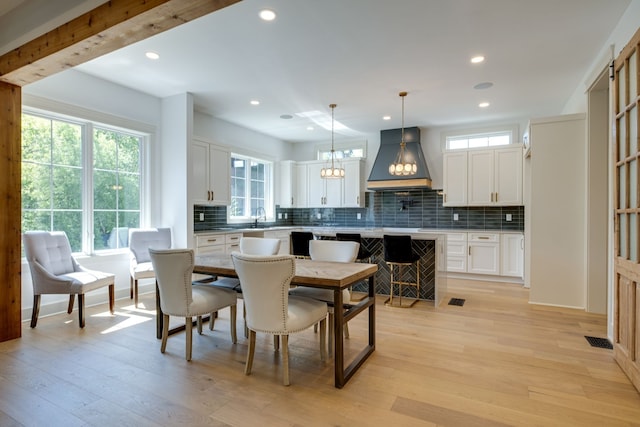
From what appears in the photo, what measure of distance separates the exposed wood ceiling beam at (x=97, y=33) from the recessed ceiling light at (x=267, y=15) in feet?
2.83

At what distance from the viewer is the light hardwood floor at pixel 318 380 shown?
1.91 meters

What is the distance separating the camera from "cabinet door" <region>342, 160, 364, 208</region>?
696cm

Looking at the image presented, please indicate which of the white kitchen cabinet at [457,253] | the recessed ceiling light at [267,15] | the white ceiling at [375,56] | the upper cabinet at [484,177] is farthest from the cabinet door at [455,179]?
the recessed ceiling light at [267,15]

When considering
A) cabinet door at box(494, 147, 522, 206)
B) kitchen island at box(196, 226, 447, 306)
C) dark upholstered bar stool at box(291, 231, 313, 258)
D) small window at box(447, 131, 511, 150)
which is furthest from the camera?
small window at box(447, 131, 511, 150)

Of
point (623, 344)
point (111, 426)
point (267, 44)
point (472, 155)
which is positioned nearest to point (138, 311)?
point (111, 426)

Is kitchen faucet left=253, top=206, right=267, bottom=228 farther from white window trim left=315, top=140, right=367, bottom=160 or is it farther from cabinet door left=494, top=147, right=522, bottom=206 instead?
cabinet door left=494, top=147, right=522, bottom=206

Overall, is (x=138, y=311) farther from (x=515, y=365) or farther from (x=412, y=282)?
(x=515, y=365)

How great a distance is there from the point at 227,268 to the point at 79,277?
186cm

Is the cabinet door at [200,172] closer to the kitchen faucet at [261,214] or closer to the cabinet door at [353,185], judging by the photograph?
the kitchen faucet at [261,214]

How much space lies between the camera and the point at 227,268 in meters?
2.73

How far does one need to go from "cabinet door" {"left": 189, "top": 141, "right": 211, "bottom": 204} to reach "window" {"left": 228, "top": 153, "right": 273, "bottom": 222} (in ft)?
3.85

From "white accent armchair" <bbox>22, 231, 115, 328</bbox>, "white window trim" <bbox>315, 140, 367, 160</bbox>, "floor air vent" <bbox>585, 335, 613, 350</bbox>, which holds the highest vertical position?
"white window trim" <bbox>315, 140, 367, 160</bbox>

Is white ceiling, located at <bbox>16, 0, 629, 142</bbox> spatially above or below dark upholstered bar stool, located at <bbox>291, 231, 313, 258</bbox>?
above

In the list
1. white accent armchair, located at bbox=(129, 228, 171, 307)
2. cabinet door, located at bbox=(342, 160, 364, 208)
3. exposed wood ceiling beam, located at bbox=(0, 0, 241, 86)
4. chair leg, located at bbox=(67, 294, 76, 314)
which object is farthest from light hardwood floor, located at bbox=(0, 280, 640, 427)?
cabinet door, located at bbox=(342, 160, 364, 208)
